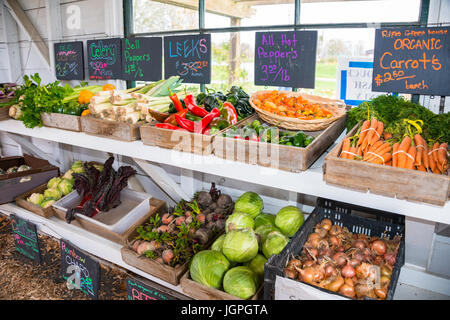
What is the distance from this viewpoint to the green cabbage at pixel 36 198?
2.82 metres

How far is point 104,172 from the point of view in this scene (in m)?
2.72

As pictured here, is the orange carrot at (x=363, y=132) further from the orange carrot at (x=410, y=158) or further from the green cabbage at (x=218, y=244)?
the green cabbage at (x=218, y=244)

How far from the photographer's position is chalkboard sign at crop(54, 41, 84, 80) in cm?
369

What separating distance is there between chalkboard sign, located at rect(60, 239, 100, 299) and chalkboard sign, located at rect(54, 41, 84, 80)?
2134 millimetres

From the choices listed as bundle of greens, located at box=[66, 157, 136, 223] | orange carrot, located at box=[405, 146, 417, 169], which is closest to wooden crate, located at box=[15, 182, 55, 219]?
bundle of greens, located at box=[66, 157, 136, 223]

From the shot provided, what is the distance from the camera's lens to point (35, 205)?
106 inches

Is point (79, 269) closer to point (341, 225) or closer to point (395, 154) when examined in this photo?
point (341, 225)

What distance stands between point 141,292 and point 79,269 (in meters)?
0.60

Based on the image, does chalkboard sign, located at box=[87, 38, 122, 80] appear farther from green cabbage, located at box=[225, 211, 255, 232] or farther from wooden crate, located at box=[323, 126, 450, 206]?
wooden crate, located at box=[323, 126, 450, 206]

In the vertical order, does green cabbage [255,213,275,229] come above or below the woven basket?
below

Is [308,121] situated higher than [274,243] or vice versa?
[308,121]

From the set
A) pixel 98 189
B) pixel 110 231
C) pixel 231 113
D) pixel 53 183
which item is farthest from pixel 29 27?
pixel 231 113

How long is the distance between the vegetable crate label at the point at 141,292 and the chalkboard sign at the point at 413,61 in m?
1.76
